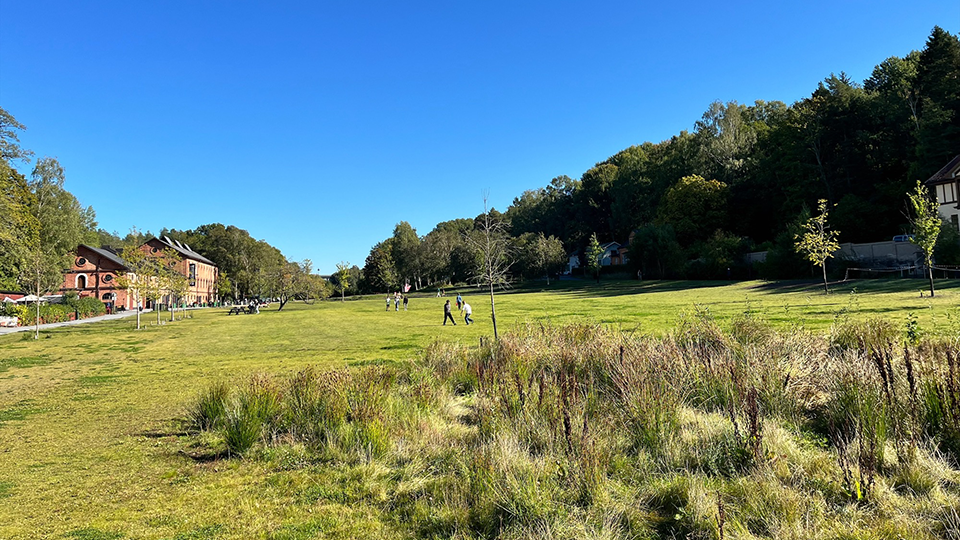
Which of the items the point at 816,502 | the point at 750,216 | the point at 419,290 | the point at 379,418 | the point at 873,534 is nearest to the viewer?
the point at 873,534

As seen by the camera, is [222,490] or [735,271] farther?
[735,271]

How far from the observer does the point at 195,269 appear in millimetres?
87125

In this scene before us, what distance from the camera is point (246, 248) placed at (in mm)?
99375

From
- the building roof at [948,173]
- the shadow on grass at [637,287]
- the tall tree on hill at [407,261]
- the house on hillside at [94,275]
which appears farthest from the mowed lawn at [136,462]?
the tall tree on hill at [407,261]

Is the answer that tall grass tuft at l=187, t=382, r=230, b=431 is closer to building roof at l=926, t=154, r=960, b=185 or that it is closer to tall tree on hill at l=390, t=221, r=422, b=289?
building roof at l=926, t=154, r=960, b=185

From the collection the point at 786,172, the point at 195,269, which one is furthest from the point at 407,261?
the point at 786,172

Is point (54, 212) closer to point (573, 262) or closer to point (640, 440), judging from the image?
point (640, 440)

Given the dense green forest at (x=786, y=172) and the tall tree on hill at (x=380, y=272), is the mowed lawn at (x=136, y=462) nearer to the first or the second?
the dense green forest at (x=786, y=172)

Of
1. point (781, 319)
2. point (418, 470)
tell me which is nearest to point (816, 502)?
point (418, 470)

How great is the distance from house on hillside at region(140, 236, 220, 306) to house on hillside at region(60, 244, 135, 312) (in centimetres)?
591

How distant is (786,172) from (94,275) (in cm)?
9503

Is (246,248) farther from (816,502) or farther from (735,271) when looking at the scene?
(816,502)

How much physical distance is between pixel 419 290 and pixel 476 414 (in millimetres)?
92643

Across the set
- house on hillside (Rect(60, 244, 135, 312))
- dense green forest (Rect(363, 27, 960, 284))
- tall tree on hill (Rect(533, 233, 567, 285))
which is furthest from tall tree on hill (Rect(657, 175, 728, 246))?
house on hillside (Rect(60, 244, 135, 312))
